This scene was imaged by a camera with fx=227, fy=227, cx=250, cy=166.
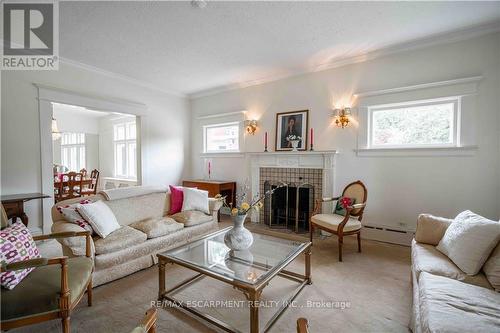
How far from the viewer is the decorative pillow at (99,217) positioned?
7.38 ft

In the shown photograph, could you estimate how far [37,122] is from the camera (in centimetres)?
328

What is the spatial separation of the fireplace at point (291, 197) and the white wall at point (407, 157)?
0.45 m

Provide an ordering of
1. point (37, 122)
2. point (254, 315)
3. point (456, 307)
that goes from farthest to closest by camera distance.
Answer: point (37, 122)
point (254, 315)
point (456, 307)

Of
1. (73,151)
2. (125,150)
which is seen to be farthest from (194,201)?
(73,151)

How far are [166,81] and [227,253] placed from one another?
3734 millimetres

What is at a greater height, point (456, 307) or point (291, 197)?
point (291, 197)

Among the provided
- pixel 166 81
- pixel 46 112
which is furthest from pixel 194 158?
pixel 46 112

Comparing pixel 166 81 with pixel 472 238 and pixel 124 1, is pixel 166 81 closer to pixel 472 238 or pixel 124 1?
pixel 124 1

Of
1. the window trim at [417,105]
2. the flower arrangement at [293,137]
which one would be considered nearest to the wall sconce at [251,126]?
the flower arrangement at [293,137]

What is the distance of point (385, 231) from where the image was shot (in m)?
3.27

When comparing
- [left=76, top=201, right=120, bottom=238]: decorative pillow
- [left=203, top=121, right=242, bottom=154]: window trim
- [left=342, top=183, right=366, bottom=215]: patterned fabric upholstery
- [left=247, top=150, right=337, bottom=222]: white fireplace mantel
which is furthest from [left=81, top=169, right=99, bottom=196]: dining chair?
[left=342, top=183, right=366, bottom=215]: patterned fabric upholstery

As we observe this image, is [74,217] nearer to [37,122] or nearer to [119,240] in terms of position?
[119,240]

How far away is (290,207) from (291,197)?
7.0 inches

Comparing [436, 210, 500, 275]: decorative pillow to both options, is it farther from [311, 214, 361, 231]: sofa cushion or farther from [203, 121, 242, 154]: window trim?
[203, 121, 242, 154]: window trim
